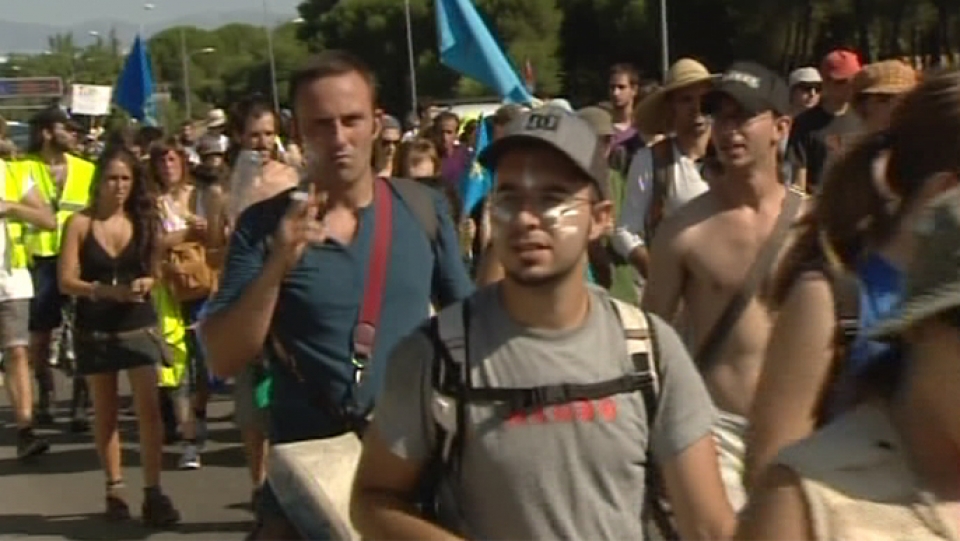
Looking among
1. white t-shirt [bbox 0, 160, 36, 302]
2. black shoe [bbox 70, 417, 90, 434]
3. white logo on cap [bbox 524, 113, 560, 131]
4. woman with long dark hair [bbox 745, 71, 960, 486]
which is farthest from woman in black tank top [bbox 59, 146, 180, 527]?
white logo on cap [bbox 524, 113, 560, 131]

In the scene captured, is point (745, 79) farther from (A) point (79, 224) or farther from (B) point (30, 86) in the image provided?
(B) point (30, 86)

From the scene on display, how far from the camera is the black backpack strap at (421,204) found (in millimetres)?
4738

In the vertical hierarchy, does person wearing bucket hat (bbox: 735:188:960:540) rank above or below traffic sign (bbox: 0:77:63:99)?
above

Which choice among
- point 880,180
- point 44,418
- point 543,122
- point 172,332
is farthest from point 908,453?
point 44,418

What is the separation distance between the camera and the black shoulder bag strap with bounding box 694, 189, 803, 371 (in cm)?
523

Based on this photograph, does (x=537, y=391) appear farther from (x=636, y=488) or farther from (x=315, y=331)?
(x=315, y=331)

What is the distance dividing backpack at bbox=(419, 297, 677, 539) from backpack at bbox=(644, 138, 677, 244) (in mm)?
4401

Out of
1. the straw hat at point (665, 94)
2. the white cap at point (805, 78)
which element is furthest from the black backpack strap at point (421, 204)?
the white cap at point (805, 78)

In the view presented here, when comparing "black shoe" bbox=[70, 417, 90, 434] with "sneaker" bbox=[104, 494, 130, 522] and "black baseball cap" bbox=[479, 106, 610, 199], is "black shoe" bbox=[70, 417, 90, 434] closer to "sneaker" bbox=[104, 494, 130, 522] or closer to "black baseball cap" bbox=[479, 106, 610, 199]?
"sneaker" bbox=[104, 494, 130, 522]

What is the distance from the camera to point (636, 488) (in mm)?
3307

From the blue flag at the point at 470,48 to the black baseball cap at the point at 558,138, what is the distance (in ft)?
26.6

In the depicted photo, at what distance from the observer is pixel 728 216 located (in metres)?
5.51

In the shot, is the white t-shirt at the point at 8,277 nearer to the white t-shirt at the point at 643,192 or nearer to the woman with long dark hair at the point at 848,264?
the white t-shirt at the point at 643,192

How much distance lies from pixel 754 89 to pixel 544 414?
2516mm
